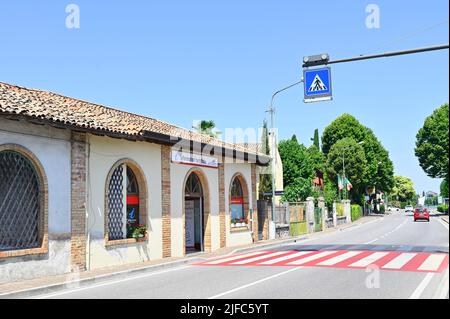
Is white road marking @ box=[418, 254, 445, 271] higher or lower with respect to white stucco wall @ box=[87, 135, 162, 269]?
lower

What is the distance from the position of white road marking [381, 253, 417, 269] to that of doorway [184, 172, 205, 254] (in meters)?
8.17

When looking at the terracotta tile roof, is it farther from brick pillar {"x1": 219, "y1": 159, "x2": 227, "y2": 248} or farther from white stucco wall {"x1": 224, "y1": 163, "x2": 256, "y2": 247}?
white stucco wall {"x1": 224, "y1": 163, "x2": 256, "y2": 247}

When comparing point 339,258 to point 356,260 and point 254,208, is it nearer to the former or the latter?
point 356,260

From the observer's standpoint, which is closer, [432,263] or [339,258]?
[432,263]

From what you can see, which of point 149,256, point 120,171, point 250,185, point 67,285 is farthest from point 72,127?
point 250,185

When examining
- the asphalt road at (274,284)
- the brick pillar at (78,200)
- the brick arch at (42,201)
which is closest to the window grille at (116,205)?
the brick pillar at (78,200)

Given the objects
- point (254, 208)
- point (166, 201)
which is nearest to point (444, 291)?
point (166, 201)

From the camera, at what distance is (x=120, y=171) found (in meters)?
Result: 15.3

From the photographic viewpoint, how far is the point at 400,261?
13.7 meters

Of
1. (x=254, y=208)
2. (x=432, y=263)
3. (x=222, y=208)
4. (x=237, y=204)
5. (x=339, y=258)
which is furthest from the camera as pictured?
(x=254, y=208)

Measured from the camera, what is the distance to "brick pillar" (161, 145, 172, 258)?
16953 millimetres

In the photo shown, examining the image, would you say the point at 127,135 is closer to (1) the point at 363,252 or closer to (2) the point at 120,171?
(2) the point at 120,171

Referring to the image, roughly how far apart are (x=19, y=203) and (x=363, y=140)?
198 ft

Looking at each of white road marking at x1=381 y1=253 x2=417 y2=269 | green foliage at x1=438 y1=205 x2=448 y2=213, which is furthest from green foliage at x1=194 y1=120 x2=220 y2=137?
green foliage at x1=438 y1=205 x2=448 y2=213
